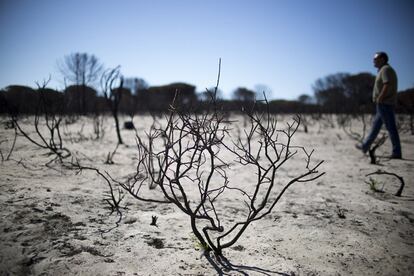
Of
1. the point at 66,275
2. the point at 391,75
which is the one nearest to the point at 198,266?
the point at 66,275

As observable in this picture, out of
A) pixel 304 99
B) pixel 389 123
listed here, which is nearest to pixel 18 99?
pixel 389 123

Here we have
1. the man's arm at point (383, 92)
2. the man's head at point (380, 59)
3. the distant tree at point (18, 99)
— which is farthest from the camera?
the distant tree at point (18, 99)

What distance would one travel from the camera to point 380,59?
13.7 ft

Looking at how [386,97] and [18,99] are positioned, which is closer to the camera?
[386,97]

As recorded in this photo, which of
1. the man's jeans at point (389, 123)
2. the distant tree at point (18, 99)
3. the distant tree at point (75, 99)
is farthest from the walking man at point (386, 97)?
the distant tree at point (18, 99)

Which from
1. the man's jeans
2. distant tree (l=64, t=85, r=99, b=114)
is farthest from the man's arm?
distant tree (l=64, t=85, r=99, b=114)

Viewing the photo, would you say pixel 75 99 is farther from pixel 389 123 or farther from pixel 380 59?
pixel 389 123

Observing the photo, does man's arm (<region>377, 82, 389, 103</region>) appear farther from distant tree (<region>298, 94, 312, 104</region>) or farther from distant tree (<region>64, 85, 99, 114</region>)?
distant tree (<region>298, 94, 312, 104</region>)

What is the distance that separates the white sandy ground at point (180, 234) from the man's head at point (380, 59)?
229 centimetres

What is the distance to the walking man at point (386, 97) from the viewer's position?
158 inches

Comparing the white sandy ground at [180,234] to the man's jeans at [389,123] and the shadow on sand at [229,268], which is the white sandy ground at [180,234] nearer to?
the shadow on sand at [229,268]

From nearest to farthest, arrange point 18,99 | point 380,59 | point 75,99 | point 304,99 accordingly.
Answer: point 380,59 < point 75,99 < point 18,99 < point 304,99

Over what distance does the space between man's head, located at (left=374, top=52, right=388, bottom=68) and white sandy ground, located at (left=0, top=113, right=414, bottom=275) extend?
229cm

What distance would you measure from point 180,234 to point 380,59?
452 cm
